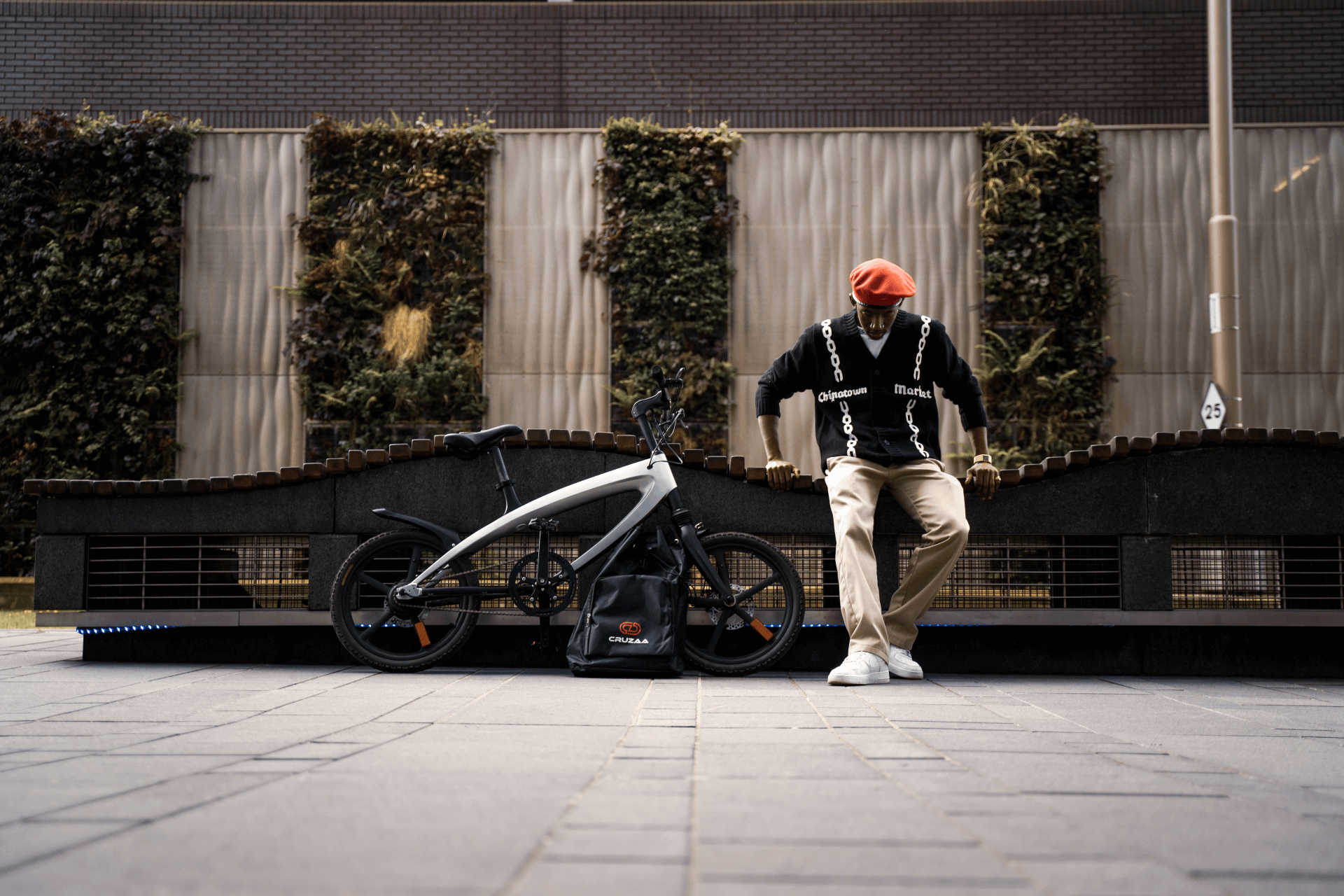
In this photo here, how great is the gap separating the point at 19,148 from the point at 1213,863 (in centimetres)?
1378

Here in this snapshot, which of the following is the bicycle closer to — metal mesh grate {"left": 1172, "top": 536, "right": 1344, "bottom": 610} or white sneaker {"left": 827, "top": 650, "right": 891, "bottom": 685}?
white sneaker {"left": 827, "top": 650, "right": 891, "bottom": 685}

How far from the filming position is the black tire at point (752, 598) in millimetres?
4773

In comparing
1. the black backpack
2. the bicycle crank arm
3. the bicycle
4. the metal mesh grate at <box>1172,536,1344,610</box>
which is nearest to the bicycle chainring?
the bicycle

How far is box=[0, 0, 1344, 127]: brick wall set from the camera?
12.4 m

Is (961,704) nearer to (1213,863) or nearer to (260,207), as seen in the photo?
(1213,863)

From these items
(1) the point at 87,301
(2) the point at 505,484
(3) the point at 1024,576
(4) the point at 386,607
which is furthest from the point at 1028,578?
(1) the point at 87,301

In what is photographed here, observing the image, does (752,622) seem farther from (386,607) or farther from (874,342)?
(386,607)

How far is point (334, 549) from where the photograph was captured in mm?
5156

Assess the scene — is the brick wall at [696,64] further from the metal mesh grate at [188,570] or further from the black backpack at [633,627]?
the black backpack at [633,627]

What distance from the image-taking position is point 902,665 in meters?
4.73

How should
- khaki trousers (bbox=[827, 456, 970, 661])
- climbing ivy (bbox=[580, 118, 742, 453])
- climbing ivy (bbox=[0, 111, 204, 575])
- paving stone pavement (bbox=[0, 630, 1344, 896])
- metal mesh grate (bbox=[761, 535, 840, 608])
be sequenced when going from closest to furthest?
paving stone pavement (bbox=[0, 630, 1344, 896])
khaki trousers (bbox=[827, 456, 970, 661])
metal mesh grate (bbox=[761, 535, 840, 608])
climbing ivy (bbox=[0, 111, 204, 575])
climbing ivy (bbox=[580, 118, 742, 453])

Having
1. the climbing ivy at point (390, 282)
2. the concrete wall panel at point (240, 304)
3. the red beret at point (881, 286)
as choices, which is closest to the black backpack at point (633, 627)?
the red beret at point (881, 286)

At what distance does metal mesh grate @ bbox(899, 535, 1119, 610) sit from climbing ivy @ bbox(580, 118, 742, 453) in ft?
21.0

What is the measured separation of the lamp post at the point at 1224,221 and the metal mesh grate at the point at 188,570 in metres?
7.49
